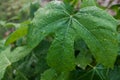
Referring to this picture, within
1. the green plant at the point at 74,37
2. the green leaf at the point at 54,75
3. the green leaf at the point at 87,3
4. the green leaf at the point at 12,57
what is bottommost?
the green leaf at the point at 54,75

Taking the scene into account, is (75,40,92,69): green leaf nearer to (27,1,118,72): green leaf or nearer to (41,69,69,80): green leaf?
(41,69,69,80): green leaf

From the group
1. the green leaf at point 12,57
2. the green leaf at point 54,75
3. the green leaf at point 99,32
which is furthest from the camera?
the green leaf at point 12,57

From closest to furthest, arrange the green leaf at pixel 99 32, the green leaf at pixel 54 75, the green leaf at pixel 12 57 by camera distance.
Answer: the green leaf at pixel 99 32 < the green leaf at pixel 54 75 < the green leaf at pixel 12 57

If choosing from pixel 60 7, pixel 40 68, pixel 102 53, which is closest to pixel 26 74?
pixel 40 68

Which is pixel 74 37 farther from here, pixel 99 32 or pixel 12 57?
pixel 12 57

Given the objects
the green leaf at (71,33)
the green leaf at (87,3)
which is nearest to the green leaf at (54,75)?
the green leaf at (71,33)

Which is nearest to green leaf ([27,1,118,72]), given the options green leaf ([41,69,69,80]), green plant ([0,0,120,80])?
green plant ([0,0,120,80])

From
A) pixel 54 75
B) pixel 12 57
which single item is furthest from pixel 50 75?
pixel 12 57

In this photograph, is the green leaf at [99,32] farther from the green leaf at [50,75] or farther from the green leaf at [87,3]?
the green leaf at [50,75]

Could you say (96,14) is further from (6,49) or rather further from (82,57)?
(6,49)
